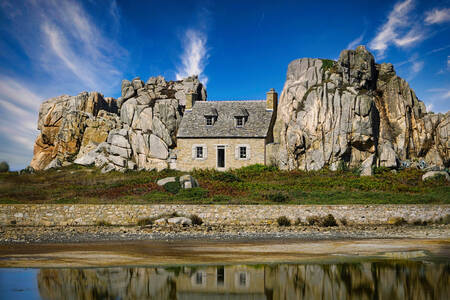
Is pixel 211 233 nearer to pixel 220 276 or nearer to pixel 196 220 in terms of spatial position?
pixel 196 220

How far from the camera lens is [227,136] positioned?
44375 mm

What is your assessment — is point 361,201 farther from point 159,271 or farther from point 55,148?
→ point 55,148

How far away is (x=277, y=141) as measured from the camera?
147ft

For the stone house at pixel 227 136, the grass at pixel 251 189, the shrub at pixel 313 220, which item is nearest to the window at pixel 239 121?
the stone house at pixel 227 136

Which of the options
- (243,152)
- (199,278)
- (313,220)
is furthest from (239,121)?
(199,278)

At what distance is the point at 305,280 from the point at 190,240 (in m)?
10.2

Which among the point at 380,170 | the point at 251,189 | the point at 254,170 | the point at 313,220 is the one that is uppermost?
the point at 254,170

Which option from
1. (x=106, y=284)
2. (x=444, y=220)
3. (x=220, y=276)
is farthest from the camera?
(x=444, y=220)

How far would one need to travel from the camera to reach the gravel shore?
907 inches

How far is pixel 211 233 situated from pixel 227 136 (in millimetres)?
21109

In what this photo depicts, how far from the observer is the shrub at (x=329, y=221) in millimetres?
26769

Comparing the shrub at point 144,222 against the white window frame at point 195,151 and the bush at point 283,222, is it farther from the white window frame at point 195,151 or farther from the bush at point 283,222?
the white window frame at point 195,151

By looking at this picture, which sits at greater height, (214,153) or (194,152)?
(194,152)

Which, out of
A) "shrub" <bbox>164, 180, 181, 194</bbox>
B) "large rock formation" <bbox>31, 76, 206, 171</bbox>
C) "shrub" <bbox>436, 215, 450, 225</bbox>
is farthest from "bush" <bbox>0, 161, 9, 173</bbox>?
"shrub" <bbox>436, 215, 450, 225</bbox>
